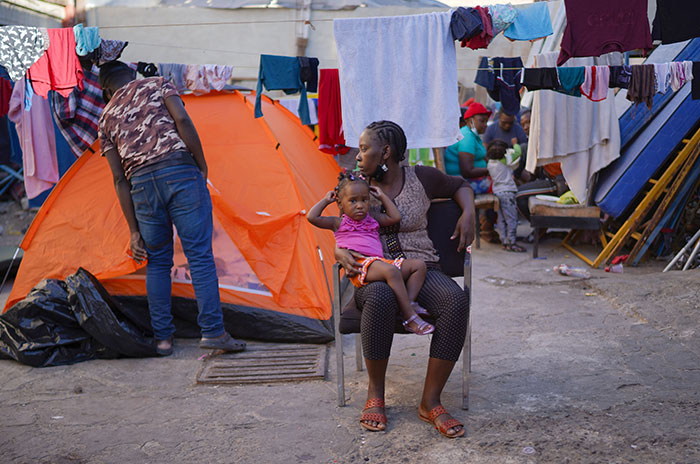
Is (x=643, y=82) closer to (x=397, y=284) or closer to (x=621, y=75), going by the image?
(x=621, y=75)

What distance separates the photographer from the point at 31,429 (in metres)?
2.82

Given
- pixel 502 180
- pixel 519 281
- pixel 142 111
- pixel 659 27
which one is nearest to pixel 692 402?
pixel 659 27

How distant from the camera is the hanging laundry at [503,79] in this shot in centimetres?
478

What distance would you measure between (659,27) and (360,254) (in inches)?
96.3

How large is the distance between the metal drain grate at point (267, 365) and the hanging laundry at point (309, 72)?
2.00 metres

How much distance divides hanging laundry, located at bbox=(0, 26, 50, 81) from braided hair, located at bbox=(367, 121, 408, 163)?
2.57 metres

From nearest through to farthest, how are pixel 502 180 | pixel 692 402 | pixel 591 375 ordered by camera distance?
pixel 692 402
pixel 591 375
pixel 502 180

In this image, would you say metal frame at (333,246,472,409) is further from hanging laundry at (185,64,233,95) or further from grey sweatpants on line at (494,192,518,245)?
grey sweatpants on line at (494,192,518,245)

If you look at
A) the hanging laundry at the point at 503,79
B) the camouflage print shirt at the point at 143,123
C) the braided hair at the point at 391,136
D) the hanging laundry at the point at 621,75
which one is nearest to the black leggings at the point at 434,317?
the braided hair at the point at 391,136

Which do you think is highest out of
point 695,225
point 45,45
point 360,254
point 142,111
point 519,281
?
point 45,45

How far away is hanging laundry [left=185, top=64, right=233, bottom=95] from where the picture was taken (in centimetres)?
445

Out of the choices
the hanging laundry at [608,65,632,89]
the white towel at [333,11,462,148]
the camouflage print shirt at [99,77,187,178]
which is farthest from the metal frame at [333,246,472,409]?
the hanging laundry at [608,65,632,89]

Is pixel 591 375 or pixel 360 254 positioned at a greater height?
pixel 360 254

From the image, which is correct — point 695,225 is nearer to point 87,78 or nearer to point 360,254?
point 360,254
